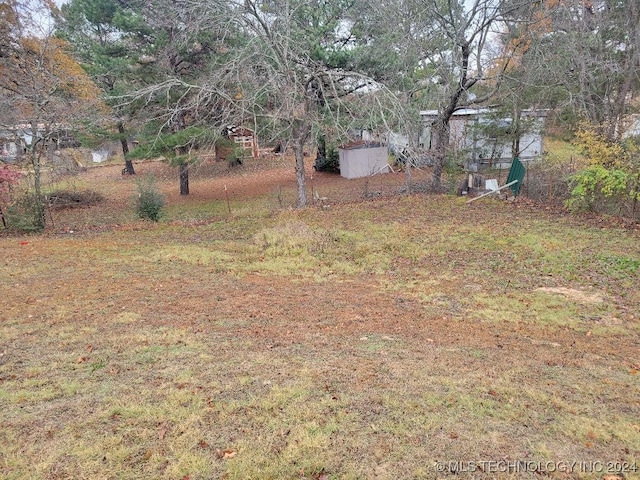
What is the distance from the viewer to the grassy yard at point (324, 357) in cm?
260

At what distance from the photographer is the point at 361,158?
2198 centimetres

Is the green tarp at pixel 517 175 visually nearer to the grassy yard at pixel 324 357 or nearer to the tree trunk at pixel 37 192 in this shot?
the grassy yard at pixel 324 357

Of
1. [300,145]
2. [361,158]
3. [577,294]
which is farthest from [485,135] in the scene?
[577,294]

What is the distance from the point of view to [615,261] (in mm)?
7332

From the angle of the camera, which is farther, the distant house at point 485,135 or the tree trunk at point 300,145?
the distant house at point 485,135

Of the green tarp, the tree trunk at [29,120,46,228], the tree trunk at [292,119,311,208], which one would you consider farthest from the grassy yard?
the tree trunk at [292,119,311,208]

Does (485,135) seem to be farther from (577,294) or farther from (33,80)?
(33,80)

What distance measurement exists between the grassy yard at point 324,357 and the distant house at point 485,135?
8.65 m

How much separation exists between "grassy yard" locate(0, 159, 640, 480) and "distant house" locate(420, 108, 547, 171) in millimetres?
8650

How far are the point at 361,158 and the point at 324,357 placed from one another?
61.8 ft

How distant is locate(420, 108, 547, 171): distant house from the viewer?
16781 mm

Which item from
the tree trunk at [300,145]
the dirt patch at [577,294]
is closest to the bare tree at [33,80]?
the tree trunk at [300,145]

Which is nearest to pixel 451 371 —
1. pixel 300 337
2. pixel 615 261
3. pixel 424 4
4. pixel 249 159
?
pixel 300 337

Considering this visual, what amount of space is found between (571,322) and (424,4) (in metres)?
10.5
